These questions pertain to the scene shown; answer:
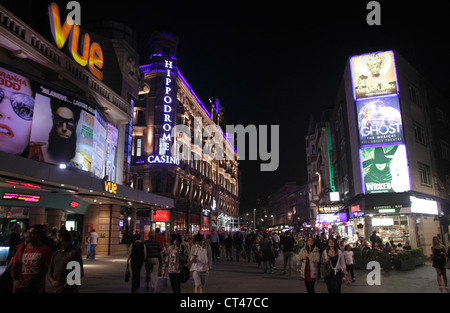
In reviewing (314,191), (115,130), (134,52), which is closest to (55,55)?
(115,130)

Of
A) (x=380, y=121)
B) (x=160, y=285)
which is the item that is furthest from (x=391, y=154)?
(x=160, y=285)

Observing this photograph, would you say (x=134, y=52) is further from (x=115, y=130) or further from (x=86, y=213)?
(x=86, y=213)

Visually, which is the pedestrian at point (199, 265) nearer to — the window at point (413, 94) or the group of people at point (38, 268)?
the group of people at point (38, 268)

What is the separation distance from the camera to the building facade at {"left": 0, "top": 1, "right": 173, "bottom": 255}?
58.6ft

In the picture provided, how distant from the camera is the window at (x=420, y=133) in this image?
26186mm

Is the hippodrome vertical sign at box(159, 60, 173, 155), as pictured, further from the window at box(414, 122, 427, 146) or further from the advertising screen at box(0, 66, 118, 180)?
the window at box(414, 122, 427, 146)

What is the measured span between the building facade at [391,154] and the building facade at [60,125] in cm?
1652

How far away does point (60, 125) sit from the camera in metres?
22.0

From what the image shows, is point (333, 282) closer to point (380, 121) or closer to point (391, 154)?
point (391, 154)

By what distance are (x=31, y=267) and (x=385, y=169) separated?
23066mm

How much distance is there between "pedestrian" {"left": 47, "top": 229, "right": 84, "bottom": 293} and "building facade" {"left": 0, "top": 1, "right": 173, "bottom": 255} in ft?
26.9

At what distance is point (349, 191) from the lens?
29.8 m

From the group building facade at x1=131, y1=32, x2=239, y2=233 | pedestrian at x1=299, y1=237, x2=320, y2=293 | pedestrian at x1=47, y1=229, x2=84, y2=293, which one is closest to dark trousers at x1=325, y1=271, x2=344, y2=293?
pedestrian at x1=299, y1=237, x2=320, y2=293

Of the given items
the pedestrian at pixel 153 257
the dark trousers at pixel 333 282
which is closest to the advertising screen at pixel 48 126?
the pedestrian at pixel 153 257
